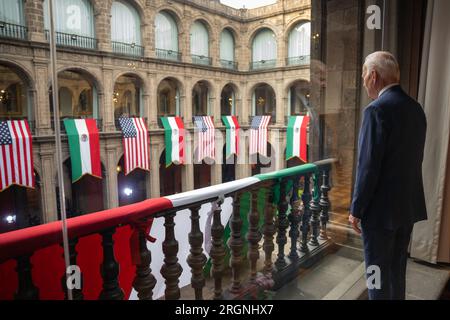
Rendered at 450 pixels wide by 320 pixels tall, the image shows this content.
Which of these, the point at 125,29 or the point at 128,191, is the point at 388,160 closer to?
the point at 128,191

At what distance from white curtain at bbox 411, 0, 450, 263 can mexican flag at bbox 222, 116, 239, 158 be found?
4.05 ft

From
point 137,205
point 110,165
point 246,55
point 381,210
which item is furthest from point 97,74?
point 381,210

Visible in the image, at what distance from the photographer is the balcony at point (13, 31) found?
0.86 m

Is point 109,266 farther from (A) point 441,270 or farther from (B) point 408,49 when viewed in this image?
(B) point 408,49

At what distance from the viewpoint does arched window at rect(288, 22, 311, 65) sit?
2.14 m

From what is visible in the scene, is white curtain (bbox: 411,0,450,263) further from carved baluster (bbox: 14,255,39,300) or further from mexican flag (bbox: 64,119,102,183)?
carved baluster (bbox: 14,255,39,300)

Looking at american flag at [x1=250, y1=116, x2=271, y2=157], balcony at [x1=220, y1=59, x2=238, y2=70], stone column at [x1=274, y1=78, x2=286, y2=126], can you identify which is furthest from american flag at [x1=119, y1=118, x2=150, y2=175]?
stone column at [x1=274, y1=78, x2=286, y2=126]

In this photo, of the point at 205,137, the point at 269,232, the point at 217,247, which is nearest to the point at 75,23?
the point at 205,137

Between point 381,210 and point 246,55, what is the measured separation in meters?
1.12

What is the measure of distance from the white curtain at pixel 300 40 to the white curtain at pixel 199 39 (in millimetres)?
784

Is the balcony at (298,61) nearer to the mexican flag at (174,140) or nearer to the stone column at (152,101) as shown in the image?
the mexican flag at (174,140)

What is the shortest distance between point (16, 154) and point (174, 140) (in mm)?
683

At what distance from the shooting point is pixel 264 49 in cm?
191

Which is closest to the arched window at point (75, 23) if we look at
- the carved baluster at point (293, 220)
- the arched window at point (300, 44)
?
the carved baluster at point (293, 220)
